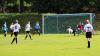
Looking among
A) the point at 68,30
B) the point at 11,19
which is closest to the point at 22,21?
the point at 11,19

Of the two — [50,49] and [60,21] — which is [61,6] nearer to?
[60,21]

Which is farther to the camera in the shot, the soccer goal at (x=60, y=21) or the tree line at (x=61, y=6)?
the tree line at (x=61, y=6)

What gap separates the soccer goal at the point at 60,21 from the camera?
60.5m

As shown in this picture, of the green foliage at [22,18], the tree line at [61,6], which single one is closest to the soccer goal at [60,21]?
the green foliage at [22,18]

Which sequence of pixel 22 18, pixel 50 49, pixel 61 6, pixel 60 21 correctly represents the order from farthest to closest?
pixel 61 6 → pixel 22 18 → pixel 60 21 → pixel 50 49

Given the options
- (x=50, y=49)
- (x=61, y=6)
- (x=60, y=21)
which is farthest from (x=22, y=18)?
(x=50, y=49)

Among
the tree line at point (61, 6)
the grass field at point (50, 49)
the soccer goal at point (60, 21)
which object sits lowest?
the grass field at point (50, 49)

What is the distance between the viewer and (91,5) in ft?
233

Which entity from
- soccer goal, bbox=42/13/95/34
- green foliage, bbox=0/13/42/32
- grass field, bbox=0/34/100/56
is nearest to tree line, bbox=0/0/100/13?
green foliage, bbox=0/13/42/32

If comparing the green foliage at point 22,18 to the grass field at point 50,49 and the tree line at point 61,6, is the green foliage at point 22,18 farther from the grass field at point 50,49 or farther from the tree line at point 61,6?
the grass field at point 50,49

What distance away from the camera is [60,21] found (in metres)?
62.4

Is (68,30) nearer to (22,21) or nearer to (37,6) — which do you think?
(22,21)

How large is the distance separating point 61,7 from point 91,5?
16.1 ft

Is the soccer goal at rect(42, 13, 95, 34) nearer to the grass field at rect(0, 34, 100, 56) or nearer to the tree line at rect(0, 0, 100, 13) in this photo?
the tree line at rect(0, 0, 100, 13)
